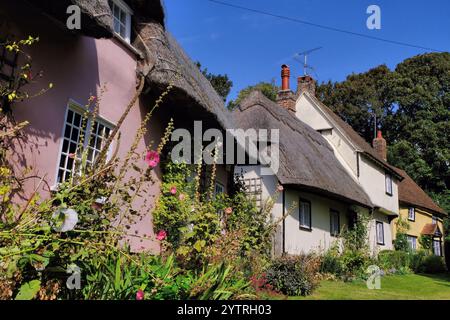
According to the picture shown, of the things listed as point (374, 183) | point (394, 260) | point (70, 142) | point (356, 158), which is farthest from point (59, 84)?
point (374, 183)

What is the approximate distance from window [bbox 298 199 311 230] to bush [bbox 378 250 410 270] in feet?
16.6

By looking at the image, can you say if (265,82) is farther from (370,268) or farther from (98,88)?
(98,88)

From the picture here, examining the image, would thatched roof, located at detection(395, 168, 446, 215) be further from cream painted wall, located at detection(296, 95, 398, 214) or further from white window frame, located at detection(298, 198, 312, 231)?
white window frame, located at detection(298, 198, 312, 231)

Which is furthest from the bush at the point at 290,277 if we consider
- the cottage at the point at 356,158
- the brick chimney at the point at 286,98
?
the brick chimney at the point at 286,98

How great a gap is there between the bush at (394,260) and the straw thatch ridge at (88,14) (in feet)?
54.2

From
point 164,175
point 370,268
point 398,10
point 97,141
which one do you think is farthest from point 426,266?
point 97,141

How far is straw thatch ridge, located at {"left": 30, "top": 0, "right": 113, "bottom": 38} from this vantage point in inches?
189

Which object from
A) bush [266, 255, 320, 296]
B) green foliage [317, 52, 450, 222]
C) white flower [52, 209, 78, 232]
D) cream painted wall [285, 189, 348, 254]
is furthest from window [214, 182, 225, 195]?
green foliage [317, 52, 450, 222]

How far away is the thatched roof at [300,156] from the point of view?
14.1m

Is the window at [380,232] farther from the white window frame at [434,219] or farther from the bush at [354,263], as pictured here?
the white window frame at [434,219]

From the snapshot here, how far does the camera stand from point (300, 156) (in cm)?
1519

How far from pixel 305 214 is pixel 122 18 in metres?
10.5

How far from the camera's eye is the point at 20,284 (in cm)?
302

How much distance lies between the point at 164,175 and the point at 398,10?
19.1 feet
